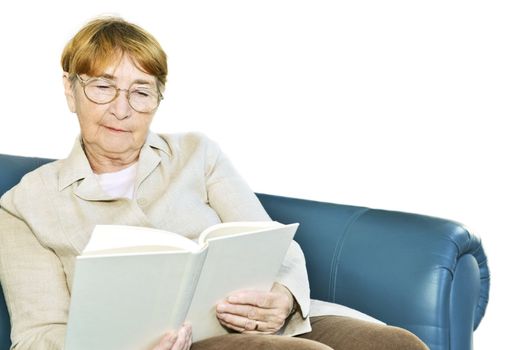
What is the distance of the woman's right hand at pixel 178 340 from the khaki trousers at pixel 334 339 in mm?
45

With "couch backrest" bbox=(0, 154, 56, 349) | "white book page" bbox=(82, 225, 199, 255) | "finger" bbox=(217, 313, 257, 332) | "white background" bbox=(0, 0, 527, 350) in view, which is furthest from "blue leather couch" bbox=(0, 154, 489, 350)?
"white background" bbox=(0, 0, 527, 350)

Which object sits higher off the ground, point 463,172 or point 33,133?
point 463,172

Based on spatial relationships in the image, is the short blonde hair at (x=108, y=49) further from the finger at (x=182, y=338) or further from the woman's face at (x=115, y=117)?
the finger at (x=182, y=338)

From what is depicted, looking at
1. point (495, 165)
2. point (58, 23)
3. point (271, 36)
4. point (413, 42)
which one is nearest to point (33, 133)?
point (58, 23)

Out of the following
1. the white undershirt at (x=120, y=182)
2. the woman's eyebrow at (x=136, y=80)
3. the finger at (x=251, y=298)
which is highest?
the woman's eyebrow at (x=136, y=80)

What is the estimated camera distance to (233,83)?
2.85 metres

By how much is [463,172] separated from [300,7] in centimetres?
85

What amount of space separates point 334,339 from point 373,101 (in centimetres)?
138

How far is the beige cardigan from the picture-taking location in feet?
5.24

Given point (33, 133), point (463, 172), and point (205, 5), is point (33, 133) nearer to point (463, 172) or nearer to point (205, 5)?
point (205, 5)

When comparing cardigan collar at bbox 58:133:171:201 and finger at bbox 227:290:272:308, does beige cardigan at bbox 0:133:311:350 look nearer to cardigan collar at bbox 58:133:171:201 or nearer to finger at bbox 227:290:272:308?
cardigan collar at bbox 58:133:171:201

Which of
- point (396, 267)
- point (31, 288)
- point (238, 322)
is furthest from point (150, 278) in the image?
point (396, 267)

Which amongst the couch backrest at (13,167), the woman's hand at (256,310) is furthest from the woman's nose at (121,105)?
the woman's hand at (256,310)

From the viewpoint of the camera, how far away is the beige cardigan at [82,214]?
1596 millimetres
